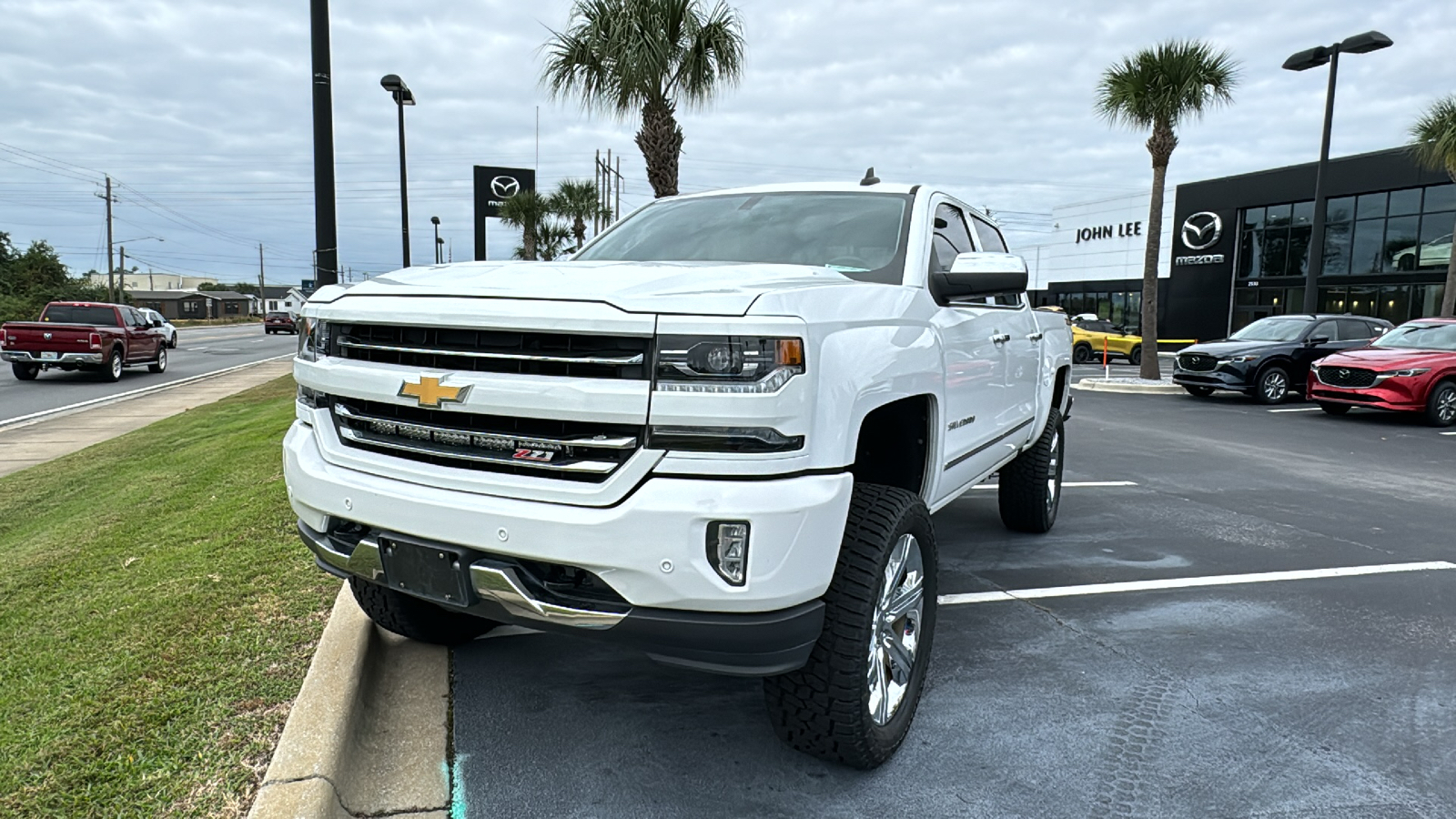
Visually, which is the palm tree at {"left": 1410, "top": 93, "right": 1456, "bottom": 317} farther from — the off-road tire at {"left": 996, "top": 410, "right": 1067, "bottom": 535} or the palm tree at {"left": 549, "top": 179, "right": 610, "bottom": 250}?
the palm tree at {"left": 549, "top": 179, "right": 610, "bottom": 250}

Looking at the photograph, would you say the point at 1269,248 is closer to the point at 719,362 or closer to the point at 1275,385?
the point at 1275,385

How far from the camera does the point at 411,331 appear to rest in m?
→ 2.72

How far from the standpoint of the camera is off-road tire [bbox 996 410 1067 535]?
5.61 meters

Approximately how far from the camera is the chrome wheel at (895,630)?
111 inches

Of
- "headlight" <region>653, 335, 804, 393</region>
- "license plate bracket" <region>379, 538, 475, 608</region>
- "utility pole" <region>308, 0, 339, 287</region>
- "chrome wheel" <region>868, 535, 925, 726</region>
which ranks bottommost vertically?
"chrome wheel" <region>868, 535, 925, 726</region>

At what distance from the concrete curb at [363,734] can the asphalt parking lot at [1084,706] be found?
0.11 meters

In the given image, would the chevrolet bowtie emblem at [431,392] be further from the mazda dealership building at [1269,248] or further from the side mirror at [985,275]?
the mazda dealership building at [1269,248]

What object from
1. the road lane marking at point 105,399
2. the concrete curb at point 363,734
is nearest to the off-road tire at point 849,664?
the concrete curb at point 363,734

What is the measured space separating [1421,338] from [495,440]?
16.0 metres

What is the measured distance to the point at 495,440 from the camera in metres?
2.53


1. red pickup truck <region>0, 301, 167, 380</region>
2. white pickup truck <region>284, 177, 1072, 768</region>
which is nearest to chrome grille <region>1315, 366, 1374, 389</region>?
white pickup truck <region>284, 177, 1072, 768</region>

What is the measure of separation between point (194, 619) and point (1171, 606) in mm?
4388

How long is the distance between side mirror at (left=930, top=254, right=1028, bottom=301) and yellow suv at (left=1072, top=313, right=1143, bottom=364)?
2658 centimetres

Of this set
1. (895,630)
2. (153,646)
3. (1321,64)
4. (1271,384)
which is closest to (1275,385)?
(1271,384)
